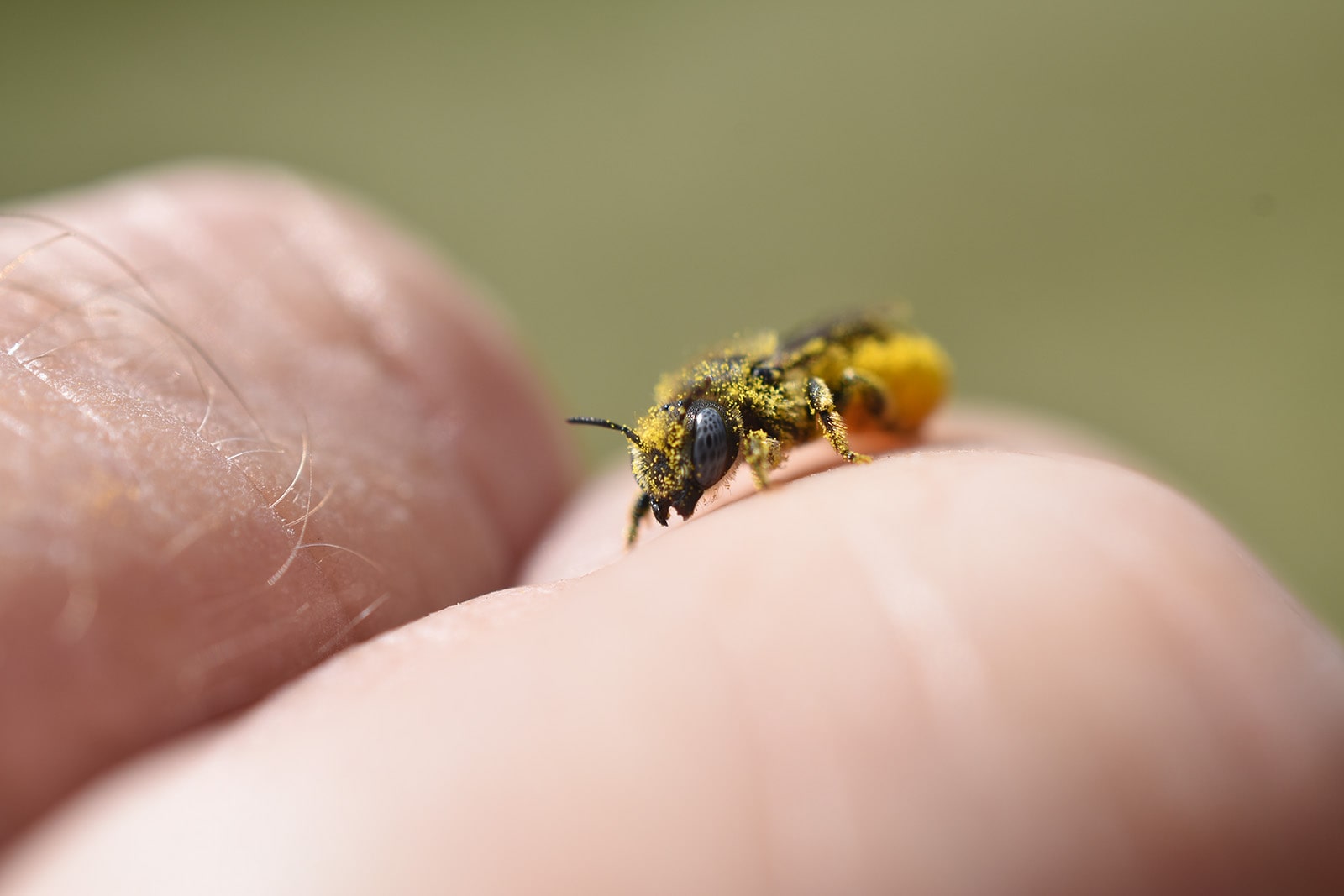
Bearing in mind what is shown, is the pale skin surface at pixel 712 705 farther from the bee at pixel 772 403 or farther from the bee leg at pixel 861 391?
the bee leg at pixel 861 391

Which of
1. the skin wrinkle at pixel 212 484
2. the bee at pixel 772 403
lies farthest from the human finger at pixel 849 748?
the bee at pixel 772 403

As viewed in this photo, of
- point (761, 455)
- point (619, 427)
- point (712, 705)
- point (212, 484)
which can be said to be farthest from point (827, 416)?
point (212, 484)

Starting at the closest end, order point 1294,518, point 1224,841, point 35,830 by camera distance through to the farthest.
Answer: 1. point 1224,841
2. point 35,830
3. point 1294,518

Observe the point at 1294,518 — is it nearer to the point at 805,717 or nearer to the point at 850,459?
the point at 850,459

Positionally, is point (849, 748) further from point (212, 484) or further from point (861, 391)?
point (861, 391)

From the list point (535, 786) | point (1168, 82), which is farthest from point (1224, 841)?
point (1168, 82)

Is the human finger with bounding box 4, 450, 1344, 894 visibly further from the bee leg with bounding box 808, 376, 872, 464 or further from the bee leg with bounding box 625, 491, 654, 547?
the bee leg with bounding box 808, 376, 872, 464
